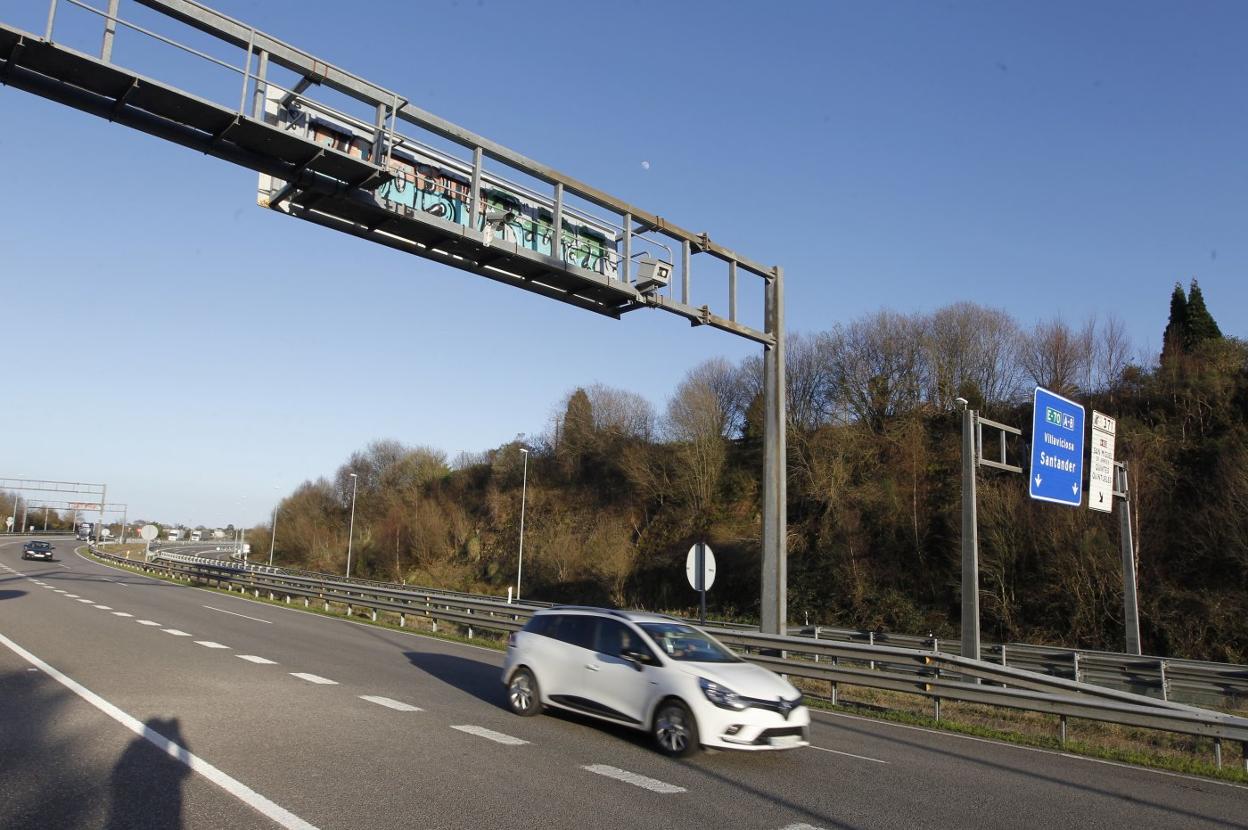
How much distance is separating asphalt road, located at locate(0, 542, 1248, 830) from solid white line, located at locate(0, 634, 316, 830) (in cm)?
3

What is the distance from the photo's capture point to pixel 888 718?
1349 centimetres

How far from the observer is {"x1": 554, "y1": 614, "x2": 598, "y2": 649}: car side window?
10602 millimetres

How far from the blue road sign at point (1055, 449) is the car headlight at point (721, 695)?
12181 millimetres

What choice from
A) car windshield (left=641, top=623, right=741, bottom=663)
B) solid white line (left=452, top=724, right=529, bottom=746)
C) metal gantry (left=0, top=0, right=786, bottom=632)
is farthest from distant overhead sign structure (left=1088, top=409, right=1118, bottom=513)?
solid white line (left=452, top=724, right=529, bottom=746)

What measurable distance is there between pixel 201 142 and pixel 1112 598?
31.2 m

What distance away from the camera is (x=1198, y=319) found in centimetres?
4494

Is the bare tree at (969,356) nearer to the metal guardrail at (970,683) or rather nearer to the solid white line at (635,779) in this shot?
the metal guardrail at (970,683)

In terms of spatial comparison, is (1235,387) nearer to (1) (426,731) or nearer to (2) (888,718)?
(2) (888,718)

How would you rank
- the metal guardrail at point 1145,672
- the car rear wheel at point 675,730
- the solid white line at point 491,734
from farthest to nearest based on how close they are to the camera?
the metal guardrail at point 1145,672
the solid white line at point 491,734
the car rear wheel at point 675,730

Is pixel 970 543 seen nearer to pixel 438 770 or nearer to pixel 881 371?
pixel 438 770

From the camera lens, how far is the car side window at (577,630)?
1060 centimetres

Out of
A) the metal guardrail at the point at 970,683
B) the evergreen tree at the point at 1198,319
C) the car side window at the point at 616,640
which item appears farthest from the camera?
the evergreen tree at the point at 1198,319

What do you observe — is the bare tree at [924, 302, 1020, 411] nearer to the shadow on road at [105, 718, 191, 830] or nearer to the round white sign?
the round white sign

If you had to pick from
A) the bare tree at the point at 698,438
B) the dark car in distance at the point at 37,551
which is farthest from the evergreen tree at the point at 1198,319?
the dark car in distance at the point at 37,551
